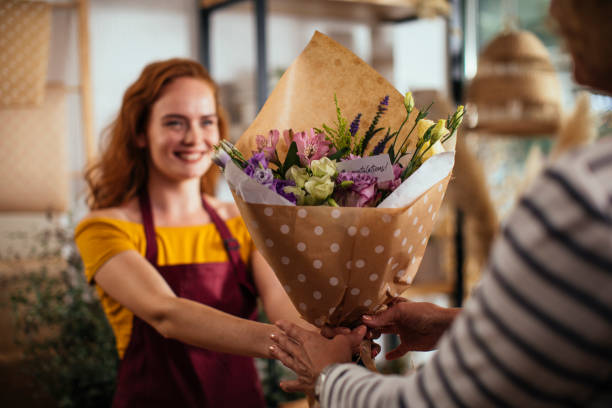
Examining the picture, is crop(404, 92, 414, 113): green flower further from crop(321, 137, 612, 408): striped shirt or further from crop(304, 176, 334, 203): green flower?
crop(321, 137, 612, 408): striped shirt

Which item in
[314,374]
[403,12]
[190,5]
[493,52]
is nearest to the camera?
[314,374]

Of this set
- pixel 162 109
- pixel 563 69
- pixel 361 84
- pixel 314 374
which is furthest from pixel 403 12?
pixel 314 374

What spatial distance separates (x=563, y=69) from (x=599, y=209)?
4301 mm

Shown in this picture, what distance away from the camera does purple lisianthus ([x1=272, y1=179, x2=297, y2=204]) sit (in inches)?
38.2

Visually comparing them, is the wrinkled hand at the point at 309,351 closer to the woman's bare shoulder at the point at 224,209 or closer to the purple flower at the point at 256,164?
the purple flower at the point at 256,164

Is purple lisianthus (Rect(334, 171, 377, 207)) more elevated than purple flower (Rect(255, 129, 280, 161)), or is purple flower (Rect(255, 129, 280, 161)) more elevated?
purple flower (Rect(255, 129, 280, 161))

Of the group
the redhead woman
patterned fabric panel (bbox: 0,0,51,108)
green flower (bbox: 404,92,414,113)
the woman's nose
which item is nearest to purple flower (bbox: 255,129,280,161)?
green flower (bbox: 404,92,414,113)

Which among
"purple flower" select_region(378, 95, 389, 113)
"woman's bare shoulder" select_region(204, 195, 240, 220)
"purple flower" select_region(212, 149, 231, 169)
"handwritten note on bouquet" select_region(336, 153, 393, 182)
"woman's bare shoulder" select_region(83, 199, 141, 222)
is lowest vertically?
"woman's bare shoulder" select_region(204, 195, 240, 220)

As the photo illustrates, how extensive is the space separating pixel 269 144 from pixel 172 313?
1.64ft

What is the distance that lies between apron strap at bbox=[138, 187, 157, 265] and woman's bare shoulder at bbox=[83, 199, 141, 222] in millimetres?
17

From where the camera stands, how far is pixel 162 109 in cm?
168

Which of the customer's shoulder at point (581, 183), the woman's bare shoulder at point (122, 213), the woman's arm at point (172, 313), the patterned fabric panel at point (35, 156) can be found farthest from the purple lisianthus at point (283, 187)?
the patterned fabric panel at point (35, 156)

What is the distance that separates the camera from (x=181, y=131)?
5.47ft

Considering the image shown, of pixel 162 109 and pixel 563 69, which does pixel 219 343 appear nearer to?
pixel 162 109
